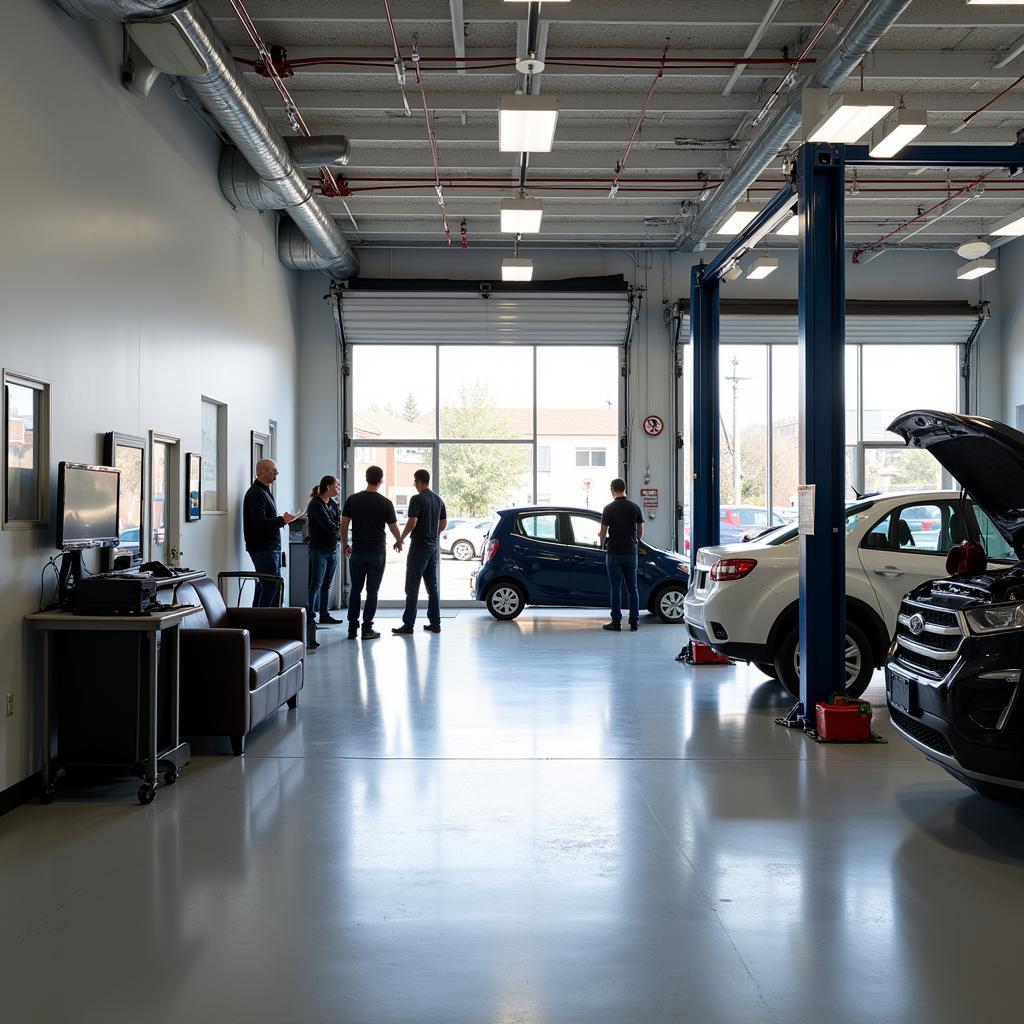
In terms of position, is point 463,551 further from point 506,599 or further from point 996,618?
point 996,618

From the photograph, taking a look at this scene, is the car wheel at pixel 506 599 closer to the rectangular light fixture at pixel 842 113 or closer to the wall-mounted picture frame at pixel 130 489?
the wall-mounted picture frame at pixel 130 489

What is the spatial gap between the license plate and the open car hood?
2.67 ft

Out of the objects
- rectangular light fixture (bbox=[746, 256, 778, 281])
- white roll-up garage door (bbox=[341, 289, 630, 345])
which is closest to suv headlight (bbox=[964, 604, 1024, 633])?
rectangular light fixture (bbox=[746, 256, 778, 281])

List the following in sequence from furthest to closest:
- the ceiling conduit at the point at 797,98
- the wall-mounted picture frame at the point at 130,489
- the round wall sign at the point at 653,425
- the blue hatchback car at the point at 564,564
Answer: the round wall sign at the point at 653,425
the blue hatchback car at the point at 564,564
the ceiling conduit at the point at 797,98
the wall-mounted picture frame at the point at 130,489

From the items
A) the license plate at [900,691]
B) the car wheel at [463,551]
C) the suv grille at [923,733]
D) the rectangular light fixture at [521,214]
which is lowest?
the suv grille at [923,733]

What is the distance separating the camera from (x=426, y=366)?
1390cm

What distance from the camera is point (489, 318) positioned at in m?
13.7

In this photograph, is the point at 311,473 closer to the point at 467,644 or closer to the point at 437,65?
the point at 467,644

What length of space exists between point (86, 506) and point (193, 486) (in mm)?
2805

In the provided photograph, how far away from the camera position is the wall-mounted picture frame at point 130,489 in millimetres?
6098

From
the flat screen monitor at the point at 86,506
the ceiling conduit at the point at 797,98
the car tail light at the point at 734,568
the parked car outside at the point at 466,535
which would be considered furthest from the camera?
the parked car outside at the point at 466,535

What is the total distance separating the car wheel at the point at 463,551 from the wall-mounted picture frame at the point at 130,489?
7291 mm

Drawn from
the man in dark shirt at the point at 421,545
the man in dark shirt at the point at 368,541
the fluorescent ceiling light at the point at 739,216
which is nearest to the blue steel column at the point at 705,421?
the fluorescent ceiling light at the point at 739,216

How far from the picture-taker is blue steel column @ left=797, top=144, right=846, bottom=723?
242 inches
